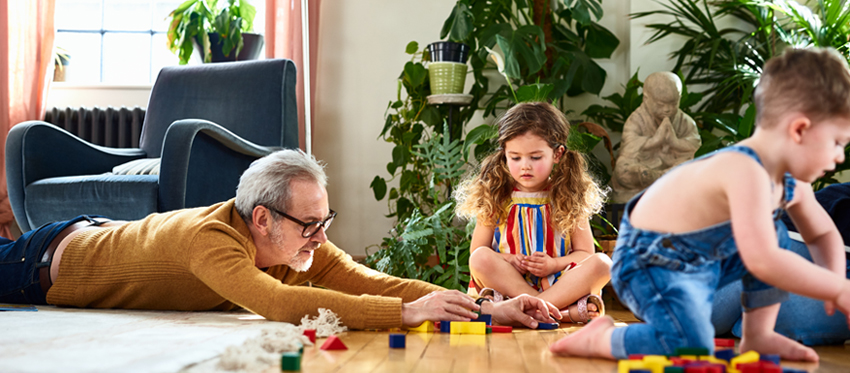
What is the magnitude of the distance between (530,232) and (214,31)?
243cm

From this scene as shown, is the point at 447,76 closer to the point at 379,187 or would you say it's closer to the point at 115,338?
the point at 379,187

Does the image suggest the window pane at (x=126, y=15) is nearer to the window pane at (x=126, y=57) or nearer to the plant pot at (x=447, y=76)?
the window pane at (x=126, y=57)

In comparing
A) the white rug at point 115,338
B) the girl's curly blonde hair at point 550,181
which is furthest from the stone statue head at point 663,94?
the white rug at point 115,338

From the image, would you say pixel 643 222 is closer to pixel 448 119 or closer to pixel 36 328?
pixel 36 328

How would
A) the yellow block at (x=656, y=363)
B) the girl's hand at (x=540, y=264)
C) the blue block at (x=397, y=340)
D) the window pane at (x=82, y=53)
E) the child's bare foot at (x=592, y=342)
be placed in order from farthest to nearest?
1. the window pane at (x=82, y=53)
2. the girl's hand at (x=540, y=264)
3. the blue block at (x=397, y=340)
4. the child's bare foot at (x=592, y=342)
5. the yellow block at (x=656, y=363)

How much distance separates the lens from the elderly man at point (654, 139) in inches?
121

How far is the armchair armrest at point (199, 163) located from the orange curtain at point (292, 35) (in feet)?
3.73

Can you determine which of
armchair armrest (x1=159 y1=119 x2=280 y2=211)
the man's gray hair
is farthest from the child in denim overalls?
armchair armrest (x1=159 y1=119 x2=280 y2=211)

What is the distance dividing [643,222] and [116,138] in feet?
11.4

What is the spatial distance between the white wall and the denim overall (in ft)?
9.41

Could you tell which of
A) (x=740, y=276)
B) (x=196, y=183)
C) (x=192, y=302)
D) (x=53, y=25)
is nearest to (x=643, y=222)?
(x=740, y=276)

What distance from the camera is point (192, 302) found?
1.79m

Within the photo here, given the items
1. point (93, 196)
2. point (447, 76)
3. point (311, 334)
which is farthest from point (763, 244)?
point (447, 76)

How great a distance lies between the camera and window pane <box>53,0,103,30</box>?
433 centimetres
